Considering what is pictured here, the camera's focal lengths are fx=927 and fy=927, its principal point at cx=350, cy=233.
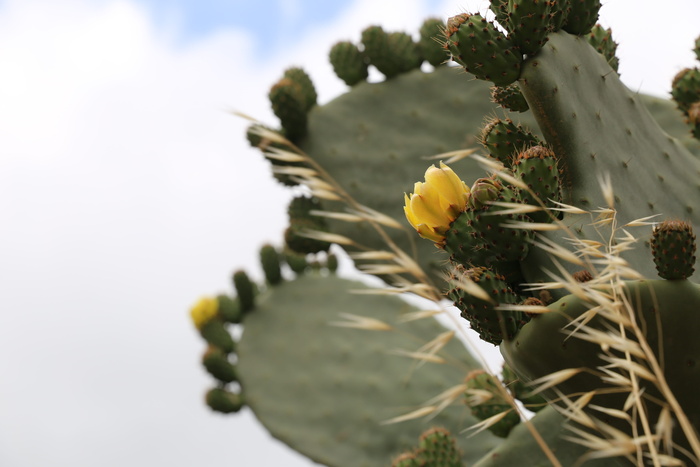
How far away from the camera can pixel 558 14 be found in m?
1.58

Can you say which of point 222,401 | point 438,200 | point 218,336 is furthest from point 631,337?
point 218,336

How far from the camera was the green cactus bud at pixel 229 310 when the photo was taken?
351 cm

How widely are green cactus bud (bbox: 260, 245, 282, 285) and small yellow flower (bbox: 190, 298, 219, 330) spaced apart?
0.73 feet

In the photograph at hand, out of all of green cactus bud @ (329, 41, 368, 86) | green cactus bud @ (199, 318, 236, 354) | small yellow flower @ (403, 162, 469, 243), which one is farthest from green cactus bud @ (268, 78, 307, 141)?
small yellow flower @ (403, 162, 469, 243)

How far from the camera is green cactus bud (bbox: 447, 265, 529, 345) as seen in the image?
4.30ft

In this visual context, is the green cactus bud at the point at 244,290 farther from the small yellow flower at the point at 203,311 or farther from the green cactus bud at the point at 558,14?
the green cactus bud at the point at 558,14

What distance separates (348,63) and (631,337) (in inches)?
67.4

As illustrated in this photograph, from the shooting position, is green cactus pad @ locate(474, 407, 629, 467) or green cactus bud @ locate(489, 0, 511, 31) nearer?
green cactus bud @ locate(489, 0, 511, 31)

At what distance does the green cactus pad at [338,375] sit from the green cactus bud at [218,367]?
5cm

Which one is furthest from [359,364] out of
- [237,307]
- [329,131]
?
[329,131]

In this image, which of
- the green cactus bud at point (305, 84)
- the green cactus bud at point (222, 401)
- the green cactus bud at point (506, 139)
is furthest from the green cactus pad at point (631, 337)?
the green cactus bud at point (222, 401)

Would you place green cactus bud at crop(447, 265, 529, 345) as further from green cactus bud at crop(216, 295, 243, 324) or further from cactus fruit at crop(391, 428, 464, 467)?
green cactus bud at crop(216, 295, 243, 324)

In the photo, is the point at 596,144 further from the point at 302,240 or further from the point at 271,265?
the point at 271,265

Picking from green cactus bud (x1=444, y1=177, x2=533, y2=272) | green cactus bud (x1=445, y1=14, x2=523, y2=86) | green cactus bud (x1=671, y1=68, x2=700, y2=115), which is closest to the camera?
green cactus bud (x1=444, y1=177, x2=533, y2=272)
